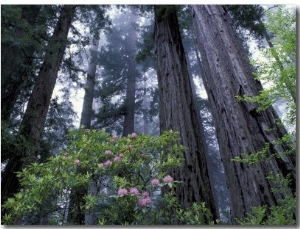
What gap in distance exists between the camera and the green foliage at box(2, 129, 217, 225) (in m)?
1.75

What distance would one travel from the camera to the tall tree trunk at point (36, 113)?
9.89 feet

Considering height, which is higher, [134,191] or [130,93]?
[130,93]

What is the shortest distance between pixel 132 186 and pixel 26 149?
1702 mm

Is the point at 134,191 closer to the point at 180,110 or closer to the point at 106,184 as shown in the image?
the point at 106,184

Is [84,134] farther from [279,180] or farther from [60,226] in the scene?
[279,180]

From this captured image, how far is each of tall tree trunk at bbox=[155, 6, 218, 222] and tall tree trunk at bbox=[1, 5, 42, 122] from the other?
5.18 ft

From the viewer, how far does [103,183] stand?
1.96 metres

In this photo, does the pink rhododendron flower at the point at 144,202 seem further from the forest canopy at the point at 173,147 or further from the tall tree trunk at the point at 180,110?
the tall tree trunk at the point at 180,110

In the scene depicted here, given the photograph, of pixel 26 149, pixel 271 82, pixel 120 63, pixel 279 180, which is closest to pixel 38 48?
pixel 26 149

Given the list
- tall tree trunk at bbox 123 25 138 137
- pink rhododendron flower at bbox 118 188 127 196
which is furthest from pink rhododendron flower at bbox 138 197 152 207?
tall tree trunk at bbox 123 25 138 137

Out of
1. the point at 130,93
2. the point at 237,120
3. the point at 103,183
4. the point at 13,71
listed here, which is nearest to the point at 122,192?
the point at 103,183

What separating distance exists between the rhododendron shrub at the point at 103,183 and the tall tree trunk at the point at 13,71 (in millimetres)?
1367

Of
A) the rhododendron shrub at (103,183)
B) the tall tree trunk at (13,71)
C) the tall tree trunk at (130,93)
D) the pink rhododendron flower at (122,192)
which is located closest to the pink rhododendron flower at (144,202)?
the rhododendron shrub at (103,183)

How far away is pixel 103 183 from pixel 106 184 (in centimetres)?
3
